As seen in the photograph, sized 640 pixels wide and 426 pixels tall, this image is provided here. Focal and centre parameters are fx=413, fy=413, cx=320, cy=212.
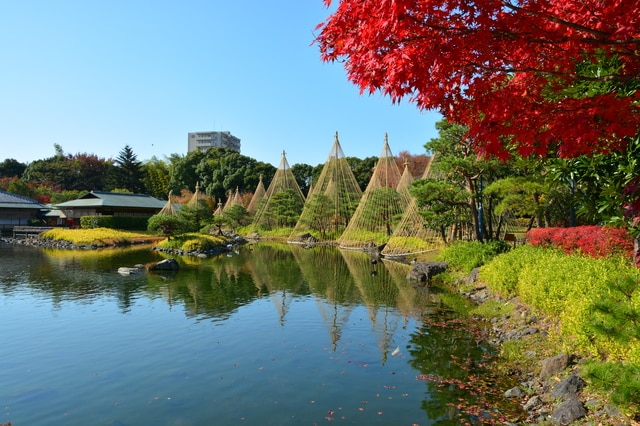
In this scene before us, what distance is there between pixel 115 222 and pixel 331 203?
20639 mm

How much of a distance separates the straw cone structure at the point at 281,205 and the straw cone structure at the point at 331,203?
3.27m

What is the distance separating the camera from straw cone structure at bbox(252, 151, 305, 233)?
40.4 metres

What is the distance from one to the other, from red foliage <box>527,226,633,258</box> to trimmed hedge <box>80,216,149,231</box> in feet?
120

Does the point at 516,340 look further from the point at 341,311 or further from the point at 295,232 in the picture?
the point at 295,232

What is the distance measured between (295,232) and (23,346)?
29.4 m

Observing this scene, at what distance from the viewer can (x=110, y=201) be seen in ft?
132

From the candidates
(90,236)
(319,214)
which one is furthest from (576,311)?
(90,236)

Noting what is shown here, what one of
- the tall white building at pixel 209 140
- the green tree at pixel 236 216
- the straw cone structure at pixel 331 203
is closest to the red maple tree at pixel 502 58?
the straw cone structure at pixel 331 203

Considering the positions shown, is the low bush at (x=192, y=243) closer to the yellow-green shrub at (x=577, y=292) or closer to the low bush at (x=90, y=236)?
the low bush at (x=90, y=236)

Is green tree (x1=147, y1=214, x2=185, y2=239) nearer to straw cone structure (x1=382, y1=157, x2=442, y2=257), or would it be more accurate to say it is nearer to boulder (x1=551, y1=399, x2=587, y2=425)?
straw cone structure (x1=382, y1=157, x2=442, y2=257)

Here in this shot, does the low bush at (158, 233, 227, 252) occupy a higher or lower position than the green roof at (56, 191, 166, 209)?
lower

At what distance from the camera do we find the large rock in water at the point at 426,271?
51.8 feet

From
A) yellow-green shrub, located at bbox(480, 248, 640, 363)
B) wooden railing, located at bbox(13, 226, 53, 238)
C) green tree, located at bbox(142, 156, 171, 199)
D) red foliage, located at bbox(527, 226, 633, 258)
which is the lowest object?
yellow-green shrub, located at bbox(480, 248, 640, 363)

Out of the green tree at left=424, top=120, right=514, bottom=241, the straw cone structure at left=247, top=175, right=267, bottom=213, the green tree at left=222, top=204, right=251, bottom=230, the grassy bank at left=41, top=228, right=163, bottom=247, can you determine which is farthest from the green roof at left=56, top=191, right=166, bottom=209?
the green tree at left=424, top=120, right=514, bottom=241
